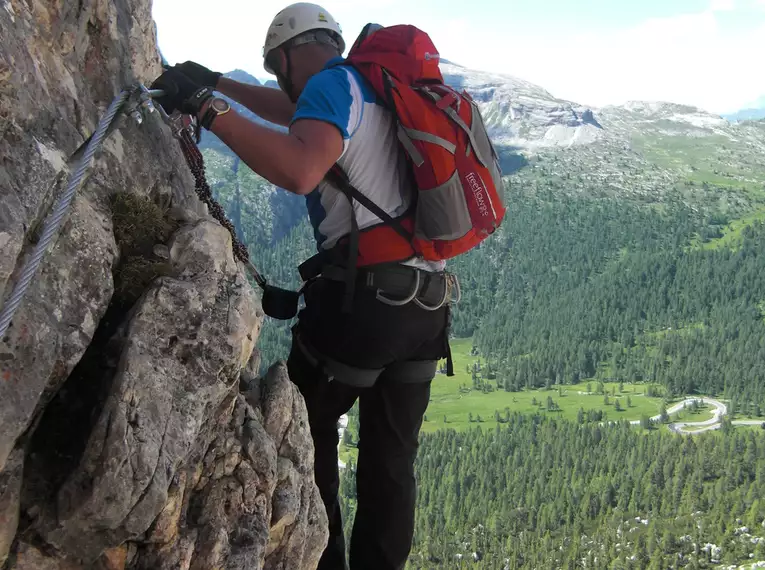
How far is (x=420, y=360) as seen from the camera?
21.3 ft

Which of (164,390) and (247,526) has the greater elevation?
(164,390)

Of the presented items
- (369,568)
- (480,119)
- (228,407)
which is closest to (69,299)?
(228,407)

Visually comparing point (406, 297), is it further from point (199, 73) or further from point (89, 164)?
point (199, 73)

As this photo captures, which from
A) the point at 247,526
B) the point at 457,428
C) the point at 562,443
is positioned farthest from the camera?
the point at 457,428

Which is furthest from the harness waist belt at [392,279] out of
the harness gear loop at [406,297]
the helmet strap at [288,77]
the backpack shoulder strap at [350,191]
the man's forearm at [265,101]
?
the man's forearm at [265,101]

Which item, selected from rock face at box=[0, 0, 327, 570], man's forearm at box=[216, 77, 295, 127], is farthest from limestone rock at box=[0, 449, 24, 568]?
man's forearm at box=[216, 77, 295, 127]

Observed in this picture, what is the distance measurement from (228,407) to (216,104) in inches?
100

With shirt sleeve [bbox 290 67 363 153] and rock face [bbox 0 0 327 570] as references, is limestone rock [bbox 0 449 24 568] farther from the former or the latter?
shirt sleeve [bbox 290 67 363 153]

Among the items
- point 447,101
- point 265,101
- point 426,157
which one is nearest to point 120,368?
point 426,157

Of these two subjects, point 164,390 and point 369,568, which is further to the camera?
point 369,568

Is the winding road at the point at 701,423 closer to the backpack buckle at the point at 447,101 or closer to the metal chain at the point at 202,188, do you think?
the metal chain at the point at 202,188

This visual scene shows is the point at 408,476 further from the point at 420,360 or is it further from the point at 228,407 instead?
the point at 228,407

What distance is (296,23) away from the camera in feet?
19.7

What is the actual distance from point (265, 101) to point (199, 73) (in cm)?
109
